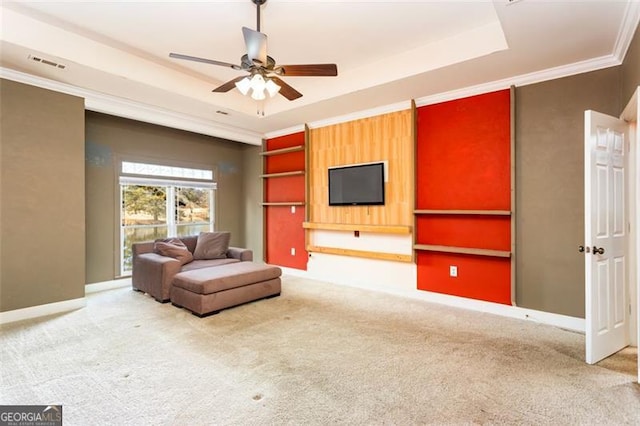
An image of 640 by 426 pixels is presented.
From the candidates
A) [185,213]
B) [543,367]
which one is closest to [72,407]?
[543,367]

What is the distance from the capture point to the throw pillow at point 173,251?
14.4 feet

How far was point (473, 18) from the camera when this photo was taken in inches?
118

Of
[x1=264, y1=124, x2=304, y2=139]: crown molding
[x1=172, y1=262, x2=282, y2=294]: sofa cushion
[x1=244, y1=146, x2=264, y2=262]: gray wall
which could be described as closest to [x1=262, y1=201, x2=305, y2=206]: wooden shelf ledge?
[x1=244, y1=146, x2=264, y2=262]: gray wall

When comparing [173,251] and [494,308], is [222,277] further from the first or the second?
[494,308]

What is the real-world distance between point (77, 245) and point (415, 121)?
15.5ft

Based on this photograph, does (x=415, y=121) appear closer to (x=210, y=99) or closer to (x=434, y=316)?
Answer: (x=434, y=316)

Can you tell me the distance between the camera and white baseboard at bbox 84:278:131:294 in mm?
4633

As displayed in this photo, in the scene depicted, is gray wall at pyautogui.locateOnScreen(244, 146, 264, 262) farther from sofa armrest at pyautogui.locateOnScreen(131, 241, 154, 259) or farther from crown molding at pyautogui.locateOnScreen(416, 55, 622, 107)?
crown molding at pyautogui.locateOnScreen(416, 55, 622, 107)

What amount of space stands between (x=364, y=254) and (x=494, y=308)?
1878 mm

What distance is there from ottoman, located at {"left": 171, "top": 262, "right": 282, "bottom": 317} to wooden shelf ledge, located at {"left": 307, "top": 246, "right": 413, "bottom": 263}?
47.6 inches

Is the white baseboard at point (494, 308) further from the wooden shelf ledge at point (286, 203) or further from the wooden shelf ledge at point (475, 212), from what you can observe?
the wooden shelf ledge at point (286, 203)

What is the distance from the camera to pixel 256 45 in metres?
2.45

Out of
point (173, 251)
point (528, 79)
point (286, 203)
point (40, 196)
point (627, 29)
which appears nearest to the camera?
point (627, 29)

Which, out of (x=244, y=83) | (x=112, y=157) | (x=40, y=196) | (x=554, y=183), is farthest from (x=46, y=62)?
(x=554, y=183)
